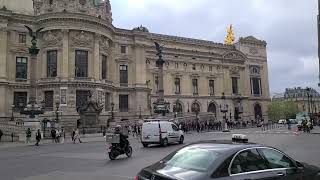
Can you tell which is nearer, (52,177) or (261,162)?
(261,162)

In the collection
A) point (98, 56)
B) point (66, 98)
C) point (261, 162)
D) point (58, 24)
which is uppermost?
point (58, 24)

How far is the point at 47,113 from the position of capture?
179 ft

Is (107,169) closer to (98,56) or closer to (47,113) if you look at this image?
(47,113)

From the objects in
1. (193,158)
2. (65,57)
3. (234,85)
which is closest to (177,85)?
(234,85)

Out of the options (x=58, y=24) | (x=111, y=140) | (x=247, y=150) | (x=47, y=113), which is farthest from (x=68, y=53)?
(x=247, y=150)

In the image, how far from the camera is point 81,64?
190 ft

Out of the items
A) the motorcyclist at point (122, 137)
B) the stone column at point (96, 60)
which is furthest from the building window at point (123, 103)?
the motorcyclist at point (122, 137)

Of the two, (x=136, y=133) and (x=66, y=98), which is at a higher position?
(x=66, y=98)

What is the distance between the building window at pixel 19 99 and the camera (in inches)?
2254

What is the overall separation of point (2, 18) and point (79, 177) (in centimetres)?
4984

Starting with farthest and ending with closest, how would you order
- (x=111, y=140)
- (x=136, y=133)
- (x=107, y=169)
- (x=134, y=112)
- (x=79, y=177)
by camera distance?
1. (x=134, y=112)
2. (x=136, y=133)
3. (x=111, y=140)
4. (x=107, y=169)
5. (x=79, y=177)

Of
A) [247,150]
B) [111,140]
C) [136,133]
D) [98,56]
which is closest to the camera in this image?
[247,150]

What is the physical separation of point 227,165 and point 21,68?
5689 centimetres

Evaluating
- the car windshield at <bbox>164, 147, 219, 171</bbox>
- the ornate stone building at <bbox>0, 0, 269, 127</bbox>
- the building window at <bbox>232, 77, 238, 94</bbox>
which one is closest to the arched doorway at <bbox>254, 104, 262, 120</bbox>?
the ornate stone building at <bbox>0, 0, 269, 127</bbox>
